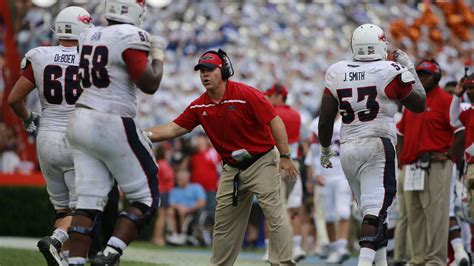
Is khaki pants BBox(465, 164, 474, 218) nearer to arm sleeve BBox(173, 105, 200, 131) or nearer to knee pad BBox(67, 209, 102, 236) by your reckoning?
arm sleeve BBox(173, 105, 200, 131)

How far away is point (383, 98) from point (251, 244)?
8663 mm

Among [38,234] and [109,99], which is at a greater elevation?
[109,99]

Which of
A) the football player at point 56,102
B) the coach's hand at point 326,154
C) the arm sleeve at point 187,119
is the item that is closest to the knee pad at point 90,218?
the football player at point 56,102

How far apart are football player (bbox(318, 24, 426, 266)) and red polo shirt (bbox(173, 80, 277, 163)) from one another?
700mm

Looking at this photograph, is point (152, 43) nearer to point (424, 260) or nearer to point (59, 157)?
point (59, 157)

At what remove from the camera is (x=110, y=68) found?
833 cm

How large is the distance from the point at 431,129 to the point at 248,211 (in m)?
3.08

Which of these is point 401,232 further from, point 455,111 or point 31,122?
point 31,122

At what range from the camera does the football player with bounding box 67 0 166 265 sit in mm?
8266

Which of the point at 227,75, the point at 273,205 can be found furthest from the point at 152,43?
the point at 273,205

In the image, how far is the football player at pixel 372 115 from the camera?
948 centimetres

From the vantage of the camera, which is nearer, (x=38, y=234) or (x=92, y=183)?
(x=92, y=183)

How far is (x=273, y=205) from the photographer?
1027 centimetres

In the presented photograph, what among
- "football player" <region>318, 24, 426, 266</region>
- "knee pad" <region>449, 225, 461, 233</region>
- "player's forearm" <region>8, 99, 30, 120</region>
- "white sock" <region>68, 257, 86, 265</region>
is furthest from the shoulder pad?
"knee pad" <region>449, 225, 461, 233</region>
